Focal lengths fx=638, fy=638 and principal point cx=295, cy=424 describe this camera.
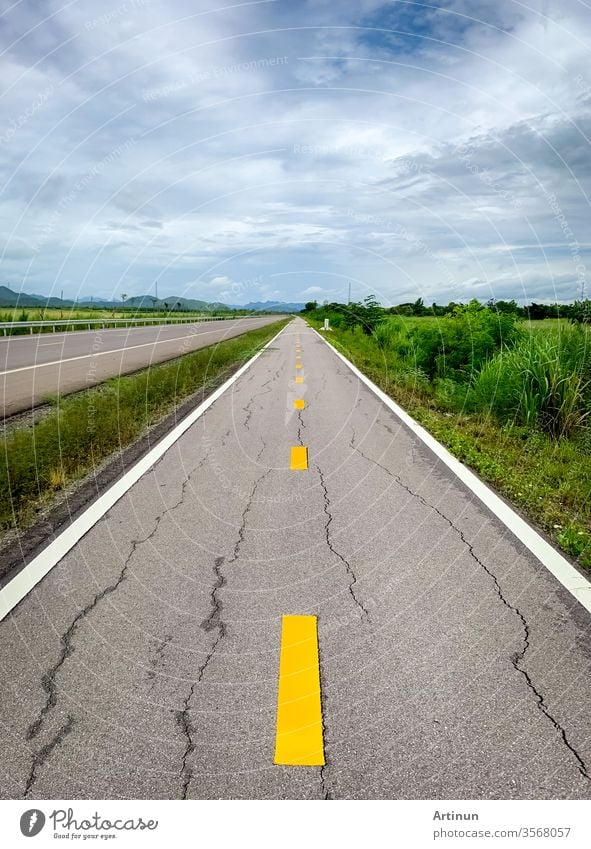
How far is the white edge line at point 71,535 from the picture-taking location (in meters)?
3.93

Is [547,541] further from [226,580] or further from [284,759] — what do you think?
[284,759]


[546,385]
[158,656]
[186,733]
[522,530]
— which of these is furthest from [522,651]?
[546,385]

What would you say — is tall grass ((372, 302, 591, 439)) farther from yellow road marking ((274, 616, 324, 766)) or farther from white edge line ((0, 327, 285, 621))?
A: yellow road marking ((274, 616, 324, 766))

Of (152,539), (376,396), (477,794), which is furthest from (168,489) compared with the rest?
(376,396)

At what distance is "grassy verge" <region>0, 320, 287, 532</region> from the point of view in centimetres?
593

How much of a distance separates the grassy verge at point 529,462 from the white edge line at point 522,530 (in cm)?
13

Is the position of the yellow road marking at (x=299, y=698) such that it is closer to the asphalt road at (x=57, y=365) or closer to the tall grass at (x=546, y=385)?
the tall grass at (x=546, y=385)

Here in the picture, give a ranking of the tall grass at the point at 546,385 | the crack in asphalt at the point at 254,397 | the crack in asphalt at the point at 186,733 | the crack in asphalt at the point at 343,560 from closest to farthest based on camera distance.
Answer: the crack in asphalt at the point at 186,733, the crack in asphalt at the point at 343,560, the tall grass at the point at 546,385, the crack in asphalt at the point at 254,397

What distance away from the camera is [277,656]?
3.24 metres

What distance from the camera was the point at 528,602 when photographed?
12.7 ft

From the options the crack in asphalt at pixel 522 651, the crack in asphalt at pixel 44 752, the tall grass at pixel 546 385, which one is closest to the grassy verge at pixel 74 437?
the crack in asphalt at pixel 44 752

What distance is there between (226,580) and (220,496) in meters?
2.01

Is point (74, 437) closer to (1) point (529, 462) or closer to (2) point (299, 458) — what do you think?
(2) point (299, 458)

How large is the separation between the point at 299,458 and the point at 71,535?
3.31 meters
